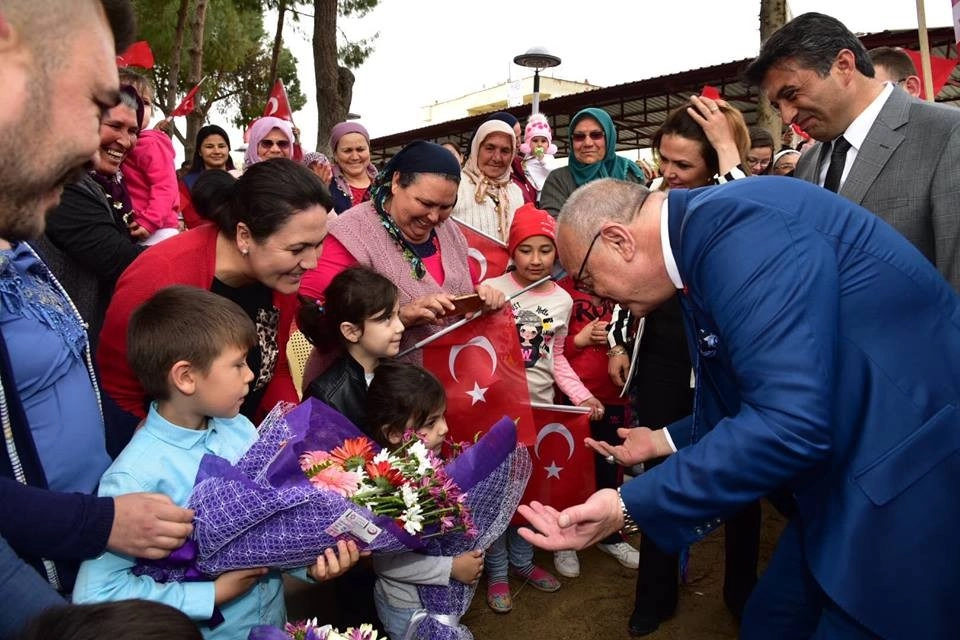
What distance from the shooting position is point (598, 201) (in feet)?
6.72

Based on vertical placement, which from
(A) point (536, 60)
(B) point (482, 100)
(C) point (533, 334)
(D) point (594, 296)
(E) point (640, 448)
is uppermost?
(B) point (482, 100)

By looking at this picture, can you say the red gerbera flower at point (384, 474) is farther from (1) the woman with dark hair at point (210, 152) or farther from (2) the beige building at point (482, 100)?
(2) the beige building at point (482, 100)

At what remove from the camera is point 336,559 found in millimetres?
1880

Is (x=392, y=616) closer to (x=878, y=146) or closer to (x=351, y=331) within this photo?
(x=351, y=331)

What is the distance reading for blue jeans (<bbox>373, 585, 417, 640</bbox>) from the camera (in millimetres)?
2576

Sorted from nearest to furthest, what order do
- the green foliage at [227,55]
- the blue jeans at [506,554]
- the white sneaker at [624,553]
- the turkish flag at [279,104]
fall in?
the blue jeans at [506,554]
the white sneaker at [624,553]
the turkish flag at [279,104]
the green foliage at [227,55]

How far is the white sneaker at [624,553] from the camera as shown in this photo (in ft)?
13.5

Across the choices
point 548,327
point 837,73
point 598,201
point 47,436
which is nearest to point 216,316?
Answer: point 47,436

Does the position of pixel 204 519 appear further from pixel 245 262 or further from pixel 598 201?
pixel 598 201

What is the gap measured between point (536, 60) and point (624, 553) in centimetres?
647

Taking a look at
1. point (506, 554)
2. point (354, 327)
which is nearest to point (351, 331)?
point (354, 327)

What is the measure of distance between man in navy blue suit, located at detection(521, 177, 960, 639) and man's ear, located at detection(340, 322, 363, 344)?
133cm

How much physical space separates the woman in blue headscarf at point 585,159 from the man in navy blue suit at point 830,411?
2.88 meters

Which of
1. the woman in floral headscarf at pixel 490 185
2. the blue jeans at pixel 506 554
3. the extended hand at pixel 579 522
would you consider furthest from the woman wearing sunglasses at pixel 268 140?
the extended hand at pixel 579 522
